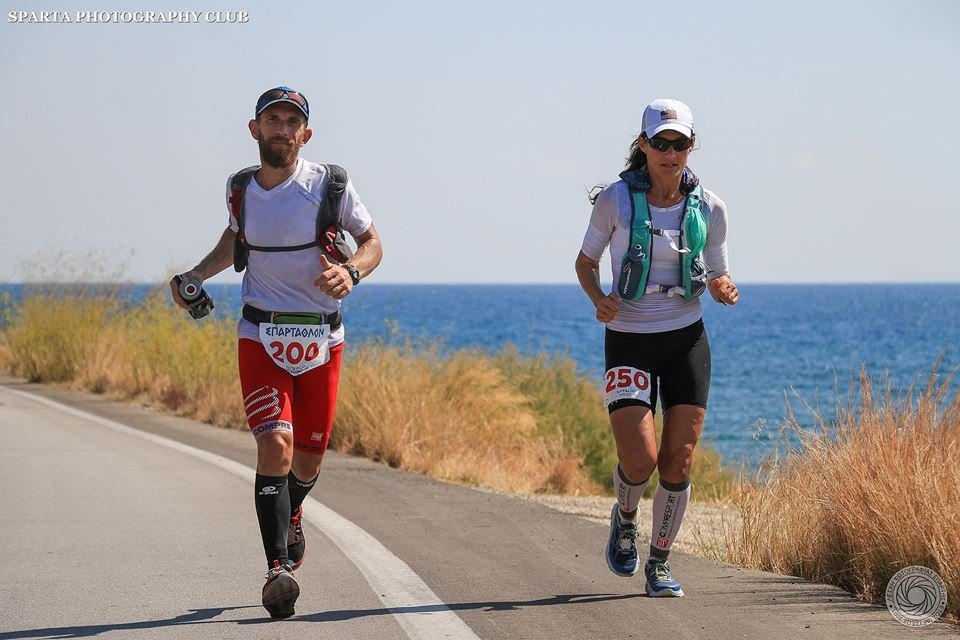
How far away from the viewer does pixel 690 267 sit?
252 inches

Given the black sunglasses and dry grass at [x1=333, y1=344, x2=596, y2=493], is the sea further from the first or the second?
the black sunglasses

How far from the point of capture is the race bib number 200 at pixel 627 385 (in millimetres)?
6449

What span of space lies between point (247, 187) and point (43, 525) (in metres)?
3.15

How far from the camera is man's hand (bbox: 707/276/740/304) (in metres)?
6.48

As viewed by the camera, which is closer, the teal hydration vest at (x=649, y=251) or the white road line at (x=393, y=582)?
the white road line at (x=393, y=582)

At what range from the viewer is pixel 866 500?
6742 mm

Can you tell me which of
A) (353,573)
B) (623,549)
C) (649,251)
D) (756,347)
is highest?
(649,251)

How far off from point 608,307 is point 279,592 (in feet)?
6.40

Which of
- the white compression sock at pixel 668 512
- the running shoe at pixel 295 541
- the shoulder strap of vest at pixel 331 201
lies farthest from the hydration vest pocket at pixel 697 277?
the running shoe at pixel 295 541

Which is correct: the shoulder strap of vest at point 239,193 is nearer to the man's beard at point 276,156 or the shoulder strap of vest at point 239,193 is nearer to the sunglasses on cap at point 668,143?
the man's beard at point 276,156

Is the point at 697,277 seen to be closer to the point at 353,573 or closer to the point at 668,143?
the point at 668,143

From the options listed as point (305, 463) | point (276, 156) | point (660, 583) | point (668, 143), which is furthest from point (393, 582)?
point (668, 143)

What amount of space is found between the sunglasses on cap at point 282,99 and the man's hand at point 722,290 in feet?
6.59

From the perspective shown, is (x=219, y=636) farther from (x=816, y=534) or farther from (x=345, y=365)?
(x=345, y=365)
